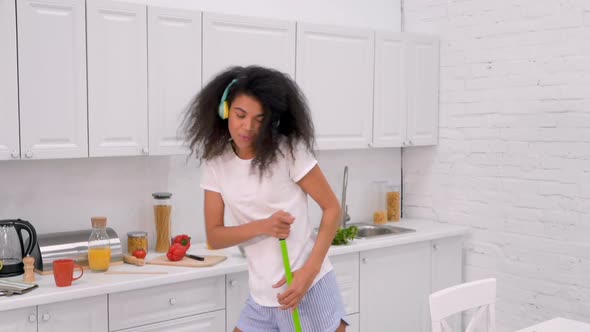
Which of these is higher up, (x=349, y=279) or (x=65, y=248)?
(x=65, y=248)

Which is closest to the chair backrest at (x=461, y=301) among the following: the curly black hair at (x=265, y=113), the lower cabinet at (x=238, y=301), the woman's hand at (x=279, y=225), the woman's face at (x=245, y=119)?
the lower cabinet at (x=238, y=301)

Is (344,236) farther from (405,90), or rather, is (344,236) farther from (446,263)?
(405,90)

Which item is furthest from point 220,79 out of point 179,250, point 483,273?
point 483,273

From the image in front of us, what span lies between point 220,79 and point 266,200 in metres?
0.43

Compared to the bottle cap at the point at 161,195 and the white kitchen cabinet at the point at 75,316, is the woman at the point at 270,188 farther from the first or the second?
the bottle cap at the point at 161,195

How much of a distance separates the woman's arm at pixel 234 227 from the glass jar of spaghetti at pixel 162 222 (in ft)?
3.35

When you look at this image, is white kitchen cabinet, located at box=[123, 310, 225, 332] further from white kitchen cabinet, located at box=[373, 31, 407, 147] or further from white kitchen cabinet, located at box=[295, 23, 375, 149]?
white kitchen cabinet, located at box=[373, 31, 407, 147]

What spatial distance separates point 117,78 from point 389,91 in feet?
5.62

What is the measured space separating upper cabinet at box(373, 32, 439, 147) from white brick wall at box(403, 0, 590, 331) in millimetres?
98

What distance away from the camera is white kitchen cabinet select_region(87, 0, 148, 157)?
295 centimetres

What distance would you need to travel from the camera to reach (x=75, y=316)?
270 centimetres

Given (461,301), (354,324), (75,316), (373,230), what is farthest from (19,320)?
(373,230)

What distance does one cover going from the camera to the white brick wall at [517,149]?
3725 millimetres

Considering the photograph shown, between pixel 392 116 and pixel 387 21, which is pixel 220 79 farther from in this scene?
pixel 387 21
